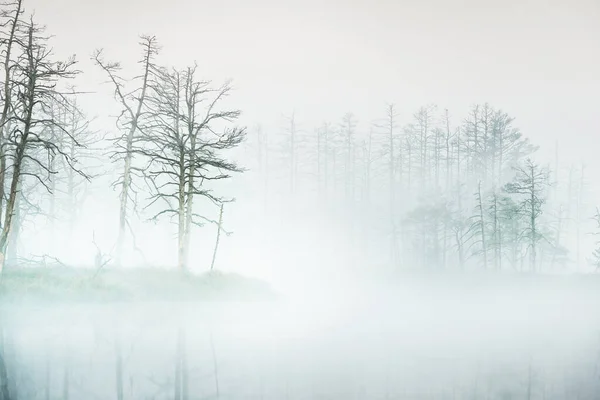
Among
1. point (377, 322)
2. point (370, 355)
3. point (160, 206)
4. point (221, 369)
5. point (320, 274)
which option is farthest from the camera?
point (160, 206)

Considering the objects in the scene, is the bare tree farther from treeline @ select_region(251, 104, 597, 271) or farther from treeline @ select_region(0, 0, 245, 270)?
treeline @ select_region(0, 0, 245, 270)

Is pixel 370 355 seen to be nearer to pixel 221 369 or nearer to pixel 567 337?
pixel 221 369

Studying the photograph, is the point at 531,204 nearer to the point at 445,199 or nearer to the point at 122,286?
the point at 445,199

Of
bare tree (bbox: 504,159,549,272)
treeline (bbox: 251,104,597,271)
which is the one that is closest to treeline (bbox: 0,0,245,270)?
bare tree (bbox: 504,159,549,272)

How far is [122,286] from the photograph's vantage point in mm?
22172

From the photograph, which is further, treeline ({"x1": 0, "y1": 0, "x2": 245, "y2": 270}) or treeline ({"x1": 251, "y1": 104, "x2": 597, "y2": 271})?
treeline ({"x1": 251, "y1": 104, "x2": 597, "y2": 271})

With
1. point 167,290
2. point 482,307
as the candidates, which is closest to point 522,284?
point 482,307

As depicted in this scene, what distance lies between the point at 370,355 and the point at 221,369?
4.21 meters

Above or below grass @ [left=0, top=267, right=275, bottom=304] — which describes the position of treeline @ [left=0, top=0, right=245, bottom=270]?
above

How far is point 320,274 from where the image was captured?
1989 inches

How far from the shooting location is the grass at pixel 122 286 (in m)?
20.1

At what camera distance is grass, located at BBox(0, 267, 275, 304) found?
65.8ft

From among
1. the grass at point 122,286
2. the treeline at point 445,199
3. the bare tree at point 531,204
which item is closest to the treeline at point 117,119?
the grass at point 122,286

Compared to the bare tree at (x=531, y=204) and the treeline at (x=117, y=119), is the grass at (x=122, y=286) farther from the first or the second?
the bare tree at (x=531, y=204)
